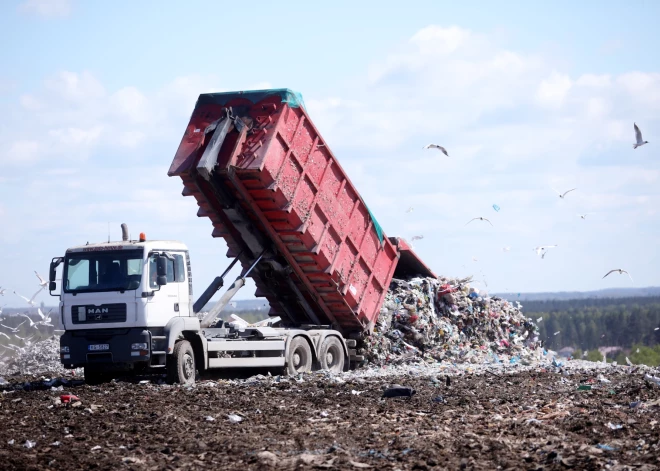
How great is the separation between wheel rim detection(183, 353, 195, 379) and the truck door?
0.60 meters

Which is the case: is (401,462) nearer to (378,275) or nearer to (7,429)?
(7,429)

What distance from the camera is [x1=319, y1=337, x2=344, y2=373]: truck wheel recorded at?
14328mm

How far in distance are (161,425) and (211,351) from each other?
427 cm

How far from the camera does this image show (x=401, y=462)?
22.8 feet

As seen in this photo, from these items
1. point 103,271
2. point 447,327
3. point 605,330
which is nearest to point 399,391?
point 103,271

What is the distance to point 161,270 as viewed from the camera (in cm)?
Result: 1221

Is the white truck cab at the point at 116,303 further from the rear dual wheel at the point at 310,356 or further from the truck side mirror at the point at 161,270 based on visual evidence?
the rear dual wheel at the point at 310,356

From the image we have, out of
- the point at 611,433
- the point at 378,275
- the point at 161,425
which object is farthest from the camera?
the point at 378,275

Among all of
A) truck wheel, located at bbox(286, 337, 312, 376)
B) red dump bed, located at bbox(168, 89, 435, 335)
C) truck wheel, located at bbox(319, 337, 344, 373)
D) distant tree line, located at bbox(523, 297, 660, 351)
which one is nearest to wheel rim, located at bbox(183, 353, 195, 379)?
truck wheel, located at bbox(286, 337, 312, 376)

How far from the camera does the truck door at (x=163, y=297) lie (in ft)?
40.1

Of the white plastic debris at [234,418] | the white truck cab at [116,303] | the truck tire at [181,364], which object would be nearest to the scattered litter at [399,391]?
the white plastic debris at [234,418]

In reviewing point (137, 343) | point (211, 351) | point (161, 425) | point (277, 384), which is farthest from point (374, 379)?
point (161, 425)

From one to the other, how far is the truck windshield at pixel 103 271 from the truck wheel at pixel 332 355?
3.42m

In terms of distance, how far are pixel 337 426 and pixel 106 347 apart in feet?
15.3
